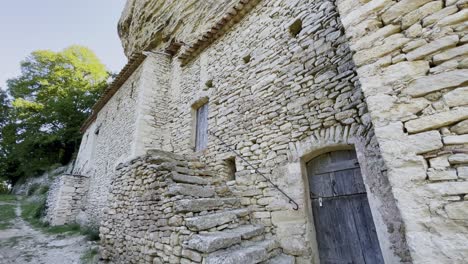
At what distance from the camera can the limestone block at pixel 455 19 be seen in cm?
131

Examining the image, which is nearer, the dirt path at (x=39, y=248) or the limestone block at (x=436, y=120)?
the limestone block at (x=436, y=120)

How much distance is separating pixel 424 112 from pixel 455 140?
23 centimetres

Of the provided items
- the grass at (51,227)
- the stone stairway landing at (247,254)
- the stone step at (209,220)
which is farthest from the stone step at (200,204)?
the grass at (51,227)

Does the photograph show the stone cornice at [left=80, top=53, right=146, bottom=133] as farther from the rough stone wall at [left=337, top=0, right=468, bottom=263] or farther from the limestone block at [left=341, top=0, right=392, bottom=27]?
the rough stone wall at [left=337, top=0, right=468, bottom=263]

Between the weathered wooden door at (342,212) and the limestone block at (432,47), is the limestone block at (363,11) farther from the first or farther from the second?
the weathered wooden door at (342,212)

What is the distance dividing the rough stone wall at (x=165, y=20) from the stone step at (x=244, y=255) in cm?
A: 638

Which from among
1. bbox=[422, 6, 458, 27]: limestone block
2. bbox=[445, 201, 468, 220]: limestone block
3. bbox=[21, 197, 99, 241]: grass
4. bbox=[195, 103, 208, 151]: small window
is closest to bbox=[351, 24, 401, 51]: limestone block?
bbox=[422, 6, 458, 27]: limestone block

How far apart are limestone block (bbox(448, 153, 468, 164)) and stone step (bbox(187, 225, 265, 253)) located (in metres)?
2.11

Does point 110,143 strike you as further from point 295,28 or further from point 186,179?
point 295,28

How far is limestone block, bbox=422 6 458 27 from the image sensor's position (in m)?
1.35

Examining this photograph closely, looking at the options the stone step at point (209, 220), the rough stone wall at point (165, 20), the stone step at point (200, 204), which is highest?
the rough stone wall at point (165, 20)

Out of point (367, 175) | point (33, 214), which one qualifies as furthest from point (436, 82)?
point (33, 214)

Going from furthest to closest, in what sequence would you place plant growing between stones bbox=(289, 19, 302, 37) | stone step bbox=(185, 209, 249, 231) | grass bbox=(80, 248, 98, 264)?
grass bbox=(80, 248, 98, 264), plant growing between stones bbox=(289, 19, 302, 37), stone step bbox=(185, 209, 249, 231)

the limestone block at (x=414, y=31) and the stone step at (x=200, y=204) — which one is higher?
the limestone block at (x=414, y=31)
